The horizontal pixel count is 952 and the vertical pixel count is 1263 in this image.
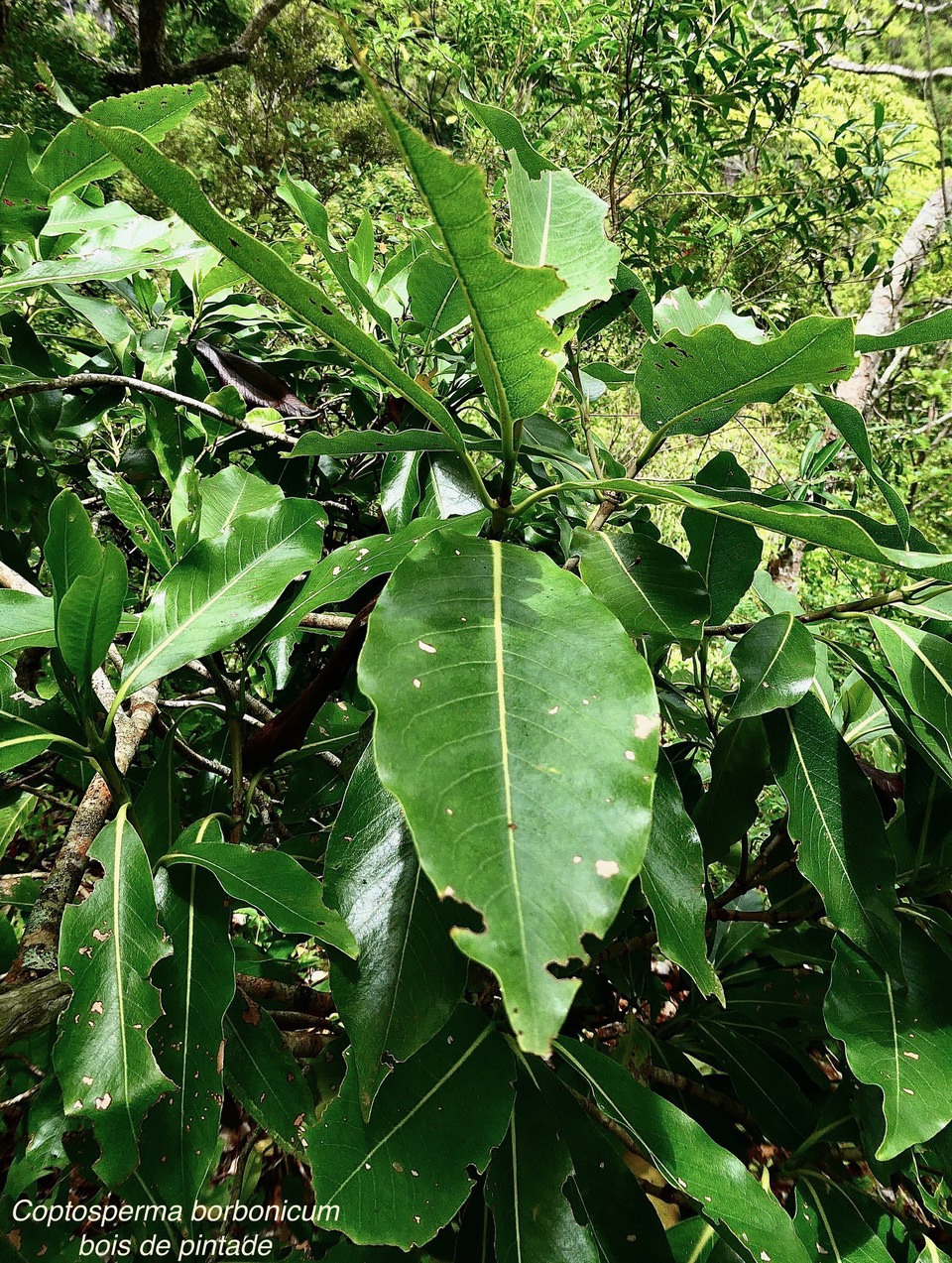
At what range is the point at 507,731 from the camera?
319 mm

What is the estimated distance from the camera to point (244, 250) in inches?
12.8

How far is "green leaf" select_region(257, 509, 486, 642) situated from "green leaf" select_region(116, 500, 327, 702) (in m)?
0.02

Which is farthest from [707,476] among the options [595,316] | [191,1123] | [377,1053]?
[191,1123]

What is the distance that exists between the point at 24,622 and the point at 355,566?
238mm

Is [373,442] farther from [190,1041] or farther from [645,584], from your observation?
[190,1041]

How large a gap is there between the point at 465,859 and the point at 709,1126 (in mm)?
748

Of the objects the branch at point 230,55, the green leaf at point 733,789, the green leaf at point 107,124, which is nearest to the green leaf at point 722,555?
the green leaf at point 733,789

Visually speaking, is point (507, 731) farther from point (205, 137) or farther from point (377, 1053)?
point (205, 137)

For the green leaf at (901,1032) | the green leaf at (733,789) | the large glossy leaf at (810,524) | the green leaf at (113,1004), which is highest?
the large glossy leaf at (810,524)

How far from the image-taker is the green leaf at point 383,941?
1.22 feet

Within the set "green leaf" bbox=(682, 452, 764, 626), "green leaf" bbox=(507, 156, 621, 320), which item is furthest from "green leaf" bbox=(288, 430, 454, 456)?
"green leaf" bbox=(682, 452, 764, 626)

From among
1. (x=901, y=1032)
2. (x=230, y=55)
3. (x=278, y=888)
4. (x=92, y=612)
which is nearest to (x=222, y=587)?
(x=92, y=612)

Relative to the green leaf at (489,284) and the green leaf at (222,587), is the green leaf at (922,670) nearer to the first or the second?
the green leaf at (489,284)

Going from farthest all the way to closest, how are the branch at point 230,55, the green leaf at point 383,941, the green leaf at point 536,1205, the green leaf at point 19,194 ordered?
the branch at point 230,55
the green leaf at point 19,194
the green leaf at point 536,1205
the green leaf at point 383,941
